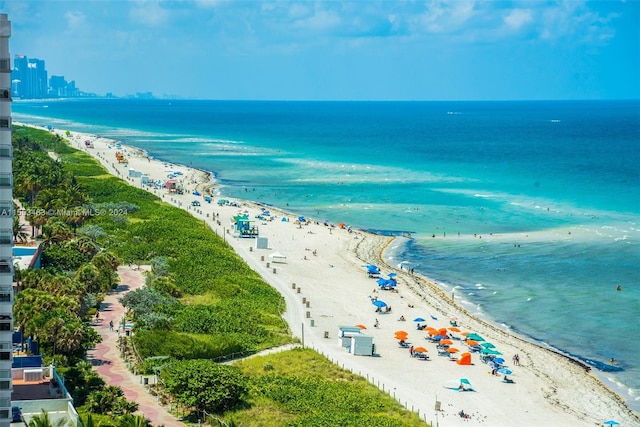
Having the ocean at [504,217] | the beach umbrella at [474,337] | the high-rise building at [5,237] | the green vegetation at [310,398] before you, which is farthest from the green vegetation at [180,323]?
the ocean at [504,217]

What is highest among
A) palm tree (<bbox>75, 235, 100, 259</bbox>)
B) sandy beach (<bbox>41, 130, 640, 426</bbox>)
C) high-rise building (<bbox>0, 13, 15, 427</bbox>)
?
high-rise building (<bbox>0, 13, 15, 427</bbox>)

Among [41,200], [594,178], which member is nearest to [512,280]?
[41,200]

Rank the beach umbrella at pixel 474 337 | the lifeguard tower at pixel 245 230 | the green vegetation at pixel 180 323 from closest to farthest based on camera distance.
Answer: the green vegetation at pixel 180 323
the beach umbrella at pixel 474 337
the lifeguard tower at pixel 245 230

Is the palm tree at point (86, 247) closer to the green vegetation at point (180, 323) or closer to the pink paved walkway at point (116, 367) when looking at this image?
the green vegetation at point (180, 323)

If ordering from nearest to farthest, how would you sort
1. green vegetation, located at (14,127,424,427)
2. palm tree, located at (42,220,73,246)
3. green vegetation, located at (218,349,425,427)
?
green vegetation, located at (218,349,425,427)
green vegetation, located at (14,127,424,427)
palm tree, located at (42,220,73,246)

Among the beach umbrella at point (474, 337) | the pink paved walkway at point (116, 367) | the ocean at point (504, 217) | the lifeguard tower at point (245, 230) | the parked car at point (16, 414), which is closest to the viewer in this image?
the parked car at point (16, 414)

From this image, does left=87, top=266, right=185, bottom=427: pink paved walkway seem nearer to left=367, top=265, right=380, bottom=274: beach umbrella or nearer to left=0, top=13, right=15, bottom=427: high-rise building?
left=0, top=13, right=15, bottom=427: high-rise building

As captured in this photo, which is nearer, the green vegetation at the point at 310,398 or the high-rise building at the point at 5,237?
the high-rise building at the point at 5,237

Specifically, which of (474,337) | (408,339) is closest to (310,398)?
(408,339)

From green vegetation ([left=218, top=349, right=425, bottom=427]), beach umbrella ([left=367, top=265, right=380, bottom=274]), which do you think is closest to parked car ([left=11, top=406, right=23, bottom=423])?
green vegetation ([left=218, top=349, right=425, bottom=427])
